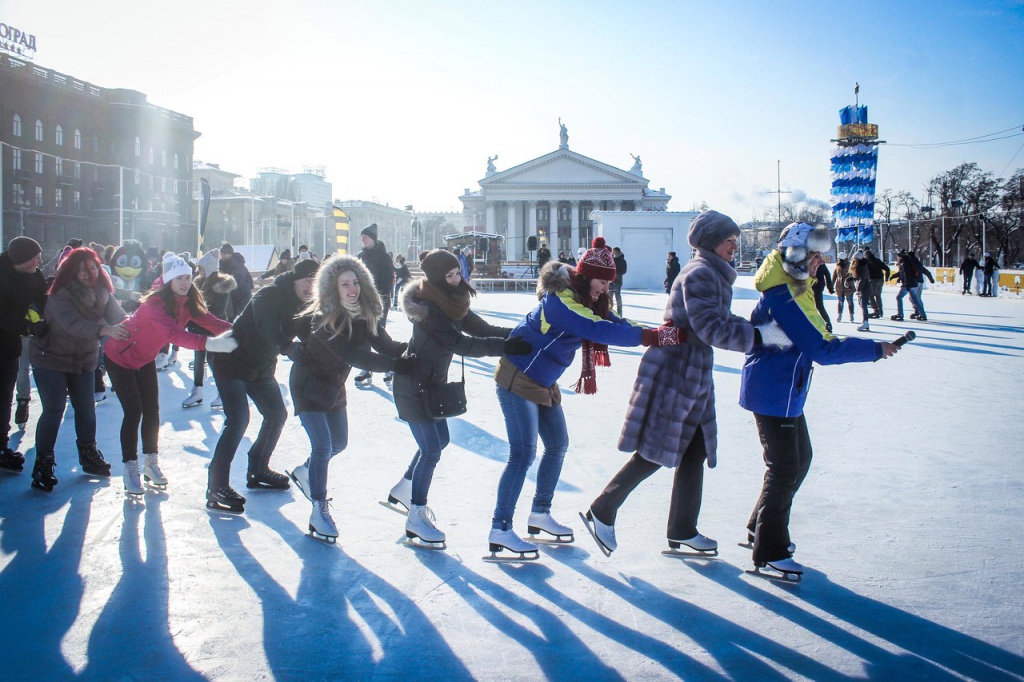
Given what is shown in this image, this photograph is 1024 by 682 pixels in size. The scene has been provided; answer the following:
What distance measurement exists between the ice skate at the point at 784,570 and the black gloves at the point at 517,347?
4.64 feet

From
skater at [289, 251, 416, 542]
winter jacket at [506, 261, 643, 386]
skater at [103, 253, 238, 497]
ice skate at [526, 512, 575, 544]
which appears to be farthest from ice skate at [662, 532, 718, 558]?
skater at [103, 253, 238, 497]

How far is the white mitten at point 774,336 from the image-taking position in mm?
3329

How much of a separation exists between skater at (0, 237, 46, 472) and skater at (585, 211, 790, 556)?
166 inches

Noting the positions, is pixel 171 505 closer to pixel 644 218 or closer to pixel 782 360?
pixel 782 360

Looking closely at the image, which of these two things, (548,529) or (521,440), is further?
(548,529)

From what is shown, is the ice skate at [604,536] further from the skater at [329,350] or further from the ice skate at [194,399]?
the ice skate at [194,399]

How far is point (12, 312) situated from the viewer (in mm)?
5320

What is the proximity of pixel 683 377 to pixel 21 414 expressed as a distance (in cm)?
603

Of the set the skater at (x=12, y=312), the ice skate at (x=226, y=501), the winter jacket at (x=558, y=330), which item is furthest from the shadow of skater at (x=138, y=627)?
the skater at (x=12, y=312)

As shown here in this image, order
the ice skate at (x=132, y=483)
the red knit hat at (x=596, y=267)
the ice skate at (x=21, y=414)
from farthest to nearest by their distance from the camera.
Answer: the ice skate at (x=21, y=414)
the ice skate at (x=132, y=483)
the red knit hat at (x=596, y=267)

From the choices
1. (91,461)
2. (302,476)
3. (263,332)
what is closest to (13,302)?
(91,461)

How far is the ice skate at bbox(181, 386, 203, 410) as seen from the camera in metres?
7.76

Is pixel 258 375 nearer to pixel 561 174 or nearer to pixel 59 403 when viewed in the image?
pixel 59 403

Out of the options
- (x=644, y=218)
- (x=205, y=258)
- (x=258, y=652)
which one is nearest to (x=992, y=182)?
(x=644, y=218)
